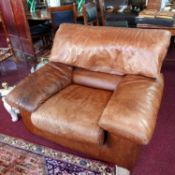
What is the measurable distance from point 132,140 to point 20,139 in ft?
3.63

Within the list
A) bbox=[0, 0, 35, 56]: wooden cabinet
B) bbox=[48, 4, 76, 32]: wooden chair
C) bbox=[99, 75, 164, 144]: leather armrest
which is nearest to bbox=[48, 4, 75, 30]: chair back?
bbox=[48, 4, 76, 32]: wooden chair

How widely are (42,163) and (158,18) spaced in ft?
6.07

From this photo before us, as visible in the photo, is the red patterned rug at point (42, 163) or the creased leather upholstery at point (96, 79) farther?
the creased leather upholstery at point (96, 79)

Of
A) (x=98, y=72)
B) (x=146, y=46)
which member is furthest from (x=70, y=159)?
(x=146, y=46)

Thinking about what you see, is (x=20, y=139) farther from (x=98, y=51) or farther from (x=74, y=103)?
(x=98, y=51)

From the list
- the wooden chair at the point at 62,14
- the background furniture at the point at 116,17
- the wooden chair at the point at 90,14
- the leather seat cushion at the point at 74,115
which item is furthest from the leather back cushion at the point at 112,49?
the wooden chair at the point at 62,14

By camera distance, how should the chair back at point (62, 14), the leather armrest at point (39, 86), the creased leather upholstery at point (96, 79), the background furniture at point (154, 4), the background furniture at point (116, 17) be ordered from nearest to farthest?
the leather armrest at point (39, 86), the creased leather upholstery at point (96, 79), the background furniture at point (154, 4), the background furniture at point (116, 17), the chair back at point (62, 14)

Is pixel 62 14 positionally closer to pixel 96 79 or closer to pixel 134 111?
pixel 96 79

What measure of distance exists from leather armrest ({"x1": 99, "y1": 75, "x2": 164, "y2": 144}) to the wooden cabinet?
1.98m

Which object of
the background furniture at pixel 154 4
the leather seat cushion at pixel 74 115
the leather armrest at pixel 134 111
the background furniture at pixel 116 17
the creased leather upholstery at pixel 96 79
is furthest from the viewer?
the background furniture at pixel 116 17

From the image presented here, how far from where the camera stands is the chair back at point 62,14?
2.98 metres

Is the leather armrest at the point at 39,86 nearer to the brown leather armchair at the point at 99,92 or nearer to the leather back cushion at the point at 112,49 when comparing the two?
the brown leather armchair at the point at 99,92

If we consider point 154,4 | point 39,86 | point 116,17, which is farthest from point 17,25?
point 154,4

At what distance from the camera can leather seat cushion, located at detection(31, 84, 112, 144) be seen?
1.25 m
